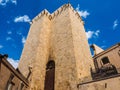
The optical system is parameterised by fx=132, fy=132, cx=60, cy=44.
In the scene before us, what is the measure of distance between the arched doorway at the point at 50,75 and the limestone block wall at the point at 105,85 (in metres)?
3.81

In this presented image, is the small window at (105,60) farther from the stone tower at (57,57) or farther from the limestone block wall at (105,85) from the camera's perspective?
the limestone block wall at (105,85)

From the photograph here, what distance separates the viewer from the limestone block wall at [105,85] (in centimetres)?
847

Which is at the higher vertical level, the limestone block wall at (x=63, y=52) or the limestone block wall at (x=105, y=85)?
the limestone block wall at (x=63, y=52)

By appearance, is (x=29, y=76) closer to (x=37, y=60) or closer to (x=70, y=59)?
(x=37, y=60)

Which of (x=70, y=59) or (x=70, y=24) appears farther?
(x=70, y=24)

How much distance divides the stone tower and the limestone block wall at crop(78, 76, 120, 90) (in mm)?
777

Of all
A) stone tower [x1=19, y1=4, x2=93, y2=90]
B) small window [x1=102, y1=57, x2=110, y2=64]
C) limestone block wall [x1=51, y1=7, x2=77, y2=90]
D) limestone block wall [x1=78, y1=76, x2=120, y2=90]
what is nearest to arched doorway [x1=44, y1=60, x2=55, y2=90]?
stone tower [x1=19, y1=4, x2=93, y2=90]

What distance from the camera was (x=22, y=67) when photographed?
Answer: 14.6 meters

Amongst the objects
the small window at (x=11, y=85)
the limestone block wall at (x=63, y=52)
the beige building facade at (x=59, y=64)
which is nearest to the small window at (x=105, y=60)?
the beige building facade at (x=59, y=64)

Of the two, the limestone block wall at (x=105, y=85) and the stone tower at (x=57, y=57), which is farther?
the stone tower at (x=57, y=57)

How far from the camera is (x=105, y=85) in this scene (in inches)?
349

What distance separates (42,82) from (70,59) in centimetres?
357

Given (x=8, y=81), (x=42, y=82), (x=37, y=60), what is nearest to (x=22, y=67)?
(x=37, y=60)

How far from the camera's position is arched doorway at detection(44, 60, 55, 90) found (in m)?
12.6
